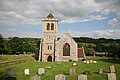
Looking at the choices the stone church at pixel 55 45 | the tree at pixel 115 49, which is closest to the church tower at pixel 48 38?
the stone church at pixel 55 45

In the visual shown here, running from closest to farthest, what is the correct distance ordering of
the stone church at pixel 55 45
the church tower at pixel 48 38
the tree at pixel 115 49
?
the stone church at pixel 55 45 → the church tower at pixel 48 38 → the tree at pixel 115 49

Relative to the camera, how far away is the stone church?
4409cm

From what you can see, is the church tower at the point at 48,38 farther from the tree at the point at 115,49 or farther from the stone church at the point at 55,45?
the tree at the point at 115,49

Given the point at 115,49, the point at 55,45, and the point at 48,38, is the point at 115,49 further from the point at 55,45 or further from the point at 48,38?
the point at 48,38

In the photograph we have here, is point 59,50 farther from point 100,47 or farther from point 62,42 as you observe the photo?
point 100,47

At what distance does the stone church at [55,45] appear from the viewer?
145 feet

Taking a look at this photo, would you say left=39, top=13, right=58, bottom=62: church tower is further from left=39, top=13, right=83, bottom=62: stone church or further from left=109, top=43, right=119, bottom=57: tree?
left=109, top=43, right=119, bottom=57: tree

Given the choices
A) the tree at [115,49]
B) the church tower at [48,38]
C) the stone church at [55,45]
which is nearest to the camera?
the stone church at [55,45]

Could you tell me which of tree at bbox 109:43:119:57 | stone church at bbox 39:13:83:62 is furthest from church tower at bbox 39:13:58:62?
tree at bbox 109:43:119:57

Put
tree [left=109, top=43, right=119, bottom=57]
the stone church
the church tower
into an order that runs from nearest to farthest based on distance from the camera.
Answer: the stone church → the church tower → tree [left=109, top=43, right=119, bottom=57]

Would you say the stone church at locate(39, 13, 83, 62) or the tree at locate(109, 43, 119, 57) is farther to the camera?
the tree at locate(109, 43, 119, 57)

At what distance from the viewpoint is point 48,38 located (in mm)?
45656

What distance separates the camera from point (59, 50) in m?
44.2

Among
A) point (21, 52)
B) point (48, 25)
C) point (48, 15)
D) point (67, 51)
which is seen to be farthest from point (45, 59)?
point (21, 52)
